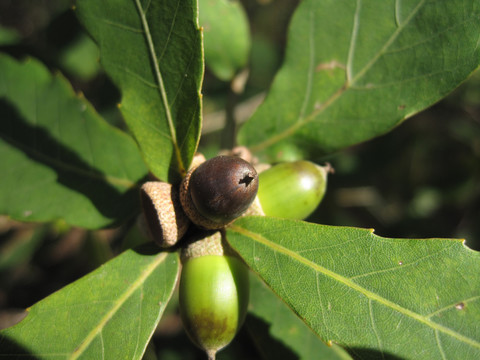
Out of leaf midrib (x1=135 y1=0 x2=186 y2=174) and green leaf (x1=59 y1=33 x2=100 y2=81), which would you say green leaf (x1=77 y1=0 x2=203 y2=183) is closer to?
leaf midrib (x1=135 y1=0 x2=186 y2=174)

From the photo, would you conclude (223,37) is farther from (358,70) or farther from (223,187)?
(223,187)

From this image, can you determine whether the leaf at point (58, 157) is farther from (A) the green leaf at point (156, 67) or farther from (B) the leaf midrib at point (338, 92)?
(B) the leaf midrib at point (338, 92)

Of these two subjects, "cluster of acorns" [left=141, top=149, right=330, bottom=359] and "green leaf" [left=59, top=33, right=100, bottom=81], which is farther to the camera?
"green leaf" [left=59, top=33, right=100, bottom=81]

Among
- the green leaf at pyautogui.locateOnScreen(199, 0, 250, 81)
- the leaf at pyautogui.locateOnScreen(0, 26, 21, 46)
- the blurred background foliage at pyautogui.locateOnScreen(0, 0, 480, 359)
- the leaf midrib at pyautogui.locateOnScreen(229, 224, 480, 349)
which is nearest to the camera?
the leaf midrib at pyautogui.locateOnScreen(229, 224, 480, 349)

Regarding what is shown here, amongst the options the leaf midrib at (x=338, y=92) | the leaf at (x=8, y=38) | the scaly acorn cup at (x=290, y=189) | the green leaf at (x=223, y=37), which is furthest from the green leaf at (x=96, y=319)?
the leaf at (x=8, y=38)

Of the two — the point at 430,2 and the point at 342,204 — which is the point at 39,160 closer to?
the point at 430,2

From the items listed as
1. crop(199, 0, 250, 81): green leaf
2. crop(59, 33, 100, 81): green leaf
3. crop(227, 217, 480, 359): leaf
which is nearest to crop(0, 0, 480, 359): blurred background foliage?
crop(59, 33, 100, 81): green leaf
